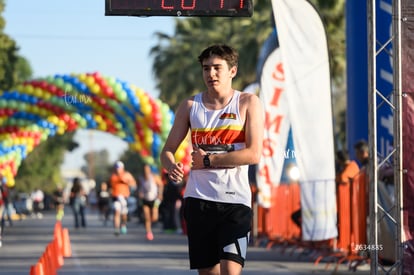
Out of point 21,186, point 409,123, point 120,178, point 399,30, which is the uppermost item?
point 399,30

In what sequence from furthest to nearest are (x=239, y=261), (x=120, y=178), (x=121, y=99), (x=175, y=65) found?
(x=175, y=65) < (x=121, y=99) < (x=120, y=178) < (x=239, y=261)

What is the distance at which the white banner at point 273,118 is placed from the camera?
61.8 ft

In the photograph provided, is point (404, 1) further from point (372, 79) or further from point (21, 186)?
point (21, 186)

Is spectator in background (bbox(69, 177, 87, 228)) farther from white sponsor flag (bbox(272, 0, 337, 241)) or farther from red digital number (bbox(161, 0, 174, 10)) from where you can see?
red digital number (bbox(161, 0, 174, 10))

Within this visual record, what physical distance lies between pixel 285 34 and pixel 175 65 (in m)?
42.0

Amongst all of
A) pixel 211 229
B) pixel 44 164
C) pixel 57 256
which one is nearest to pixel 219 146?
pixel 211 229

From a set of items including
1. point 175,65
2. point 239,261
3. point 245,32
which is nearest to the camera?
point 239,261

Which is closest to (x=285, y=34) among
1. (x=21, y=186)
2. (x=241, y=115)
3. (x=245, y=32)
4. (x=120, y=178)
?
(x=241, y=115)

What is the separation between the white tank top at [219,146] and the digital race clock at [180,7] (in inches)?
126

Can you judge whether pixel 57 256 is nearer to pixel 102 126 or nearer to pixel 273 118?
pixel 273 118

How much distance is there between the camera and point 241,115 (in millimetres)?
6910

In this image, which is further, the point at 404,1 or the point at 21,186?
the point at 21,186

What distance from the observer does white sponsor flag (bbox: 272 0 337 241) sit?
14320 mm

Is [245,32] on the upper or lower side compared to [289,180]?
upper
